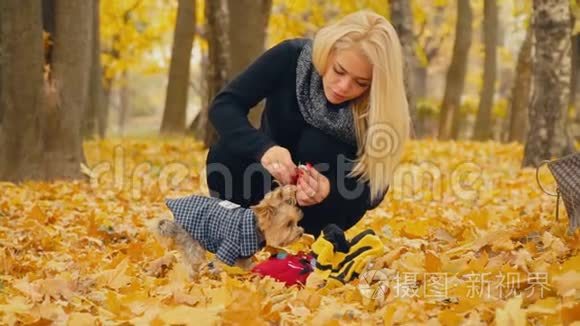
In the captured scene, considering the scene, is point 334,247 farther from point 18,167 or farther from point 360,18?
point 18,167

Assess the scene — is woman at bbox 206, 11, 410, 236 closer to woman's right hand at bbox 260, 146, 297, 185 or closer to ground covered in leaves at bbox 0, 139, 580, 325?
woman's right hand at bbox 260, 146, 297, 185

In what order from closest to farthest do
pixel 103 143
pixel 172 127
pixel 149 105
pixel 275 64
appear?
pixel 275 64 → pixel 103 143 → pixel 172 127 → pixel 149 105

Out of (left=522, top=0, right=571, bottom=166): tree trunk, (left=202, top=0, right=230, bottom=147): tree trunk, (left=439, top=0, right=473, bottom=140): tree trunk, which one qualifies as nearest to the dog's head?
(left=522, top=0, right=571, bottom=166): tree trunk

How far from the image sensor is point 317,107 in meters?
3.79

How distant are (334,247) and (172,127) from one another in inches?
443

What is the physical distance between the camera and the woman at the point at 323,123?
357 centimetres

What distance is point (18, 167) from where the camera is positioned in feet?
24.7

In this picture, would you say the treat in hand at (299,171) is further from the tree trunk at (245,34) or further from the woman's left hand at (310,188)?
the tree trunk at (245,34)

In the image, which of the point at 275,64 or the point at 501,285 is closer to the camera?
the point at 501,285

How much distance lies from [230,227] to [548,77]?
6091mm

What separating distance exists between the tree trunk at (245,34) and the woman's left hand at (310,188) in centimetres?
629

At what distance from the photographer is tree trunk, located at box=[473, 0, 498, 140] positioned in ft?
53.5

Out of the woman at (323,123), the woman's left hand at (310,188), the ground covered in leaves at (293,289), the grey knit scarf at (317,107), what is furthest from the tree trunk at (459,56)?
the woman's left hand at (310,188)

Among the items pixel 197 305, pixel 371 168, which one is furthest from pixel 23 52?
pixel 197 305
